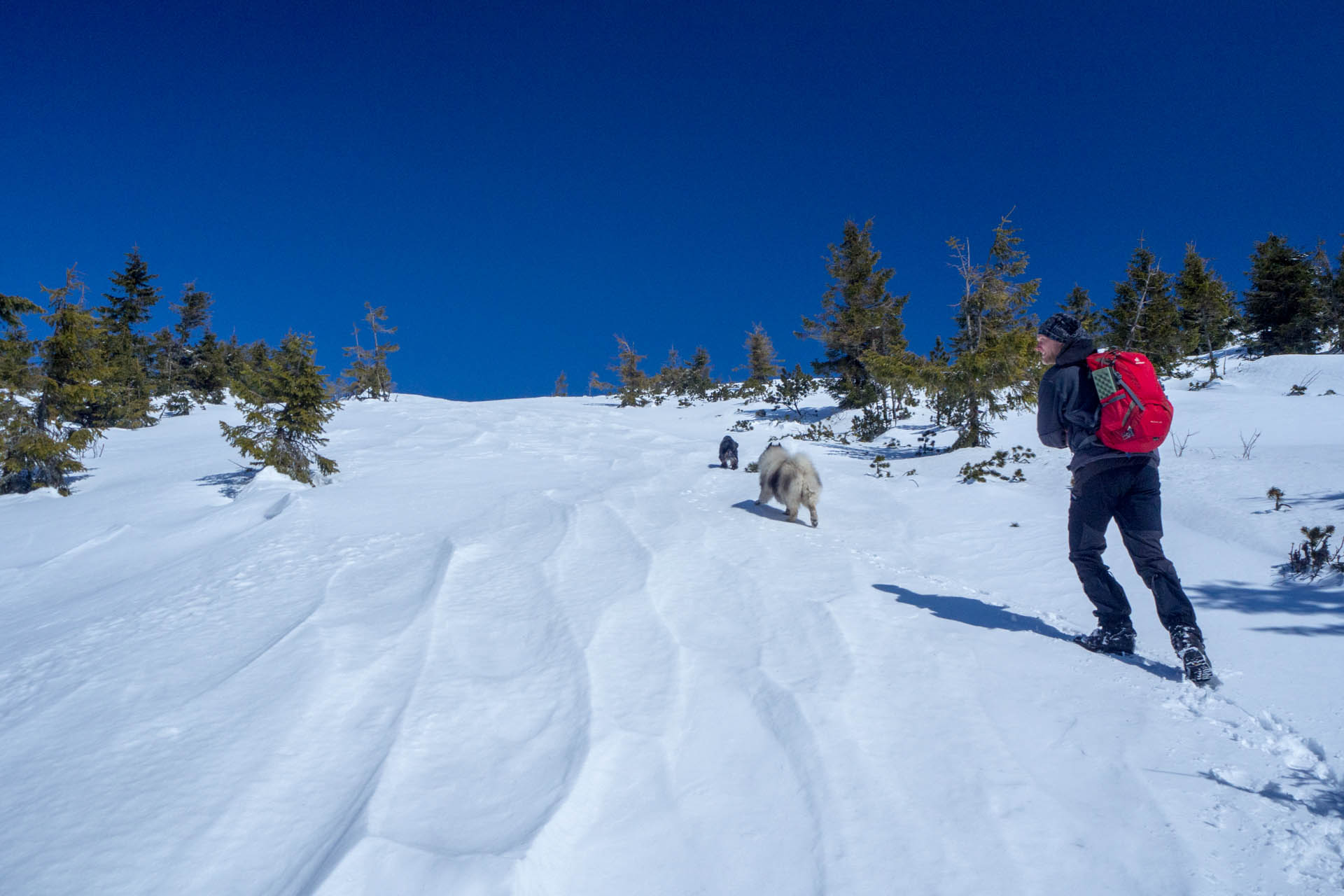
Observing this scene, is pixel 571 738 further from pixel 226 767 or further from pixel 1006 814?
pixel 1006 814

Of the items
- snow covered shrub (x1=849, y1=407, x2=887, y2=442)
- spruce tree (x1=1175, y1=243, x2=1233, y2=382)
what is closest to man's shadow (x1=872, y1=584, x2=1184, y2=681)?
snow covered shrub (x1=849, y1=407, x2=887, y2=442)

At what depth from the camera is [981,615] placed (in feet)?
13.0

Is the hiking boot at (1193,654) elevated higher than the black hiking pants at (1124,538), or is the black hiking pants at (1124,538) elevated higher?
the black hiking pants at (1124,538)

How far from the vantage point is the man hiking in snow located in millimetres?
3082

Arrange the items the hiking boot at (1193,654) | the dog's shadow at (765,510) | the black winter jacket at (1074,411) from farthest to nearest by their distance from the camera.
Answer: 1. the dog's shadow at (765,510)
2. the black winter jacket at (1074,411)
3. the hiking boot at (1193,654)

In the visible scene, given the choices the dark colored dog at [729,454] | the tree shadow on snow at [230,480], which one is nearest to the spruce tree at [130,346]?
the tree shadow on snow at [230,480]

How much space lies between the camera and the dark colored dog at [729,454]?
410 inches

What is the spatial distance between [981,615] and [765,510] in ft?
11.7

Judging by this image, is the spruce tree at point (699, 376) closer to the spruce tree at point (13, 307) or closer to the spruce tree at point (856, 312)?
the spruce tree at point (856, 312)

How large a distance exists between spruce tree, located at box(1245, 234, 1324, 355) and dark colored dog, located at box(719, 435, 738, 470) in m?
29.7

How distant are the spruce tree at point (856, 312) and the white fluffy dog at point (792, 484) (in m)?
14.1

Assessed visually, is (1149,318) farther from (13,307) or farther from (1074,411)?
(13,307)

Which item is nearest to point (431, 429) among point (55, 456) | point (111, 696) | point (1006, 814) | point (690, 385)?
point (55, 456)

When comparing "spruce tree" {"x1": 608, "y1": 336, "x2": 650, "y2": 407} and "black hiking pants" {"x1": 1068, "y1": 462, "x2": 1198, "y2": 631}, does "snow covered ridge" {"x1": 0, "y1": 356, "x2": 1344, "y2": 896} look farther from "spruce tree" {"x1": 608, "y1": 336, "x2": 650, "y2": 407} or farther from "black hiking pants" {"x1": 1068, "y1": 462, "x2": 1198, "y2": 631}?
"spruce tree" {"x1": 608, "y1": 336, "x2": 650, "y2": 407}
